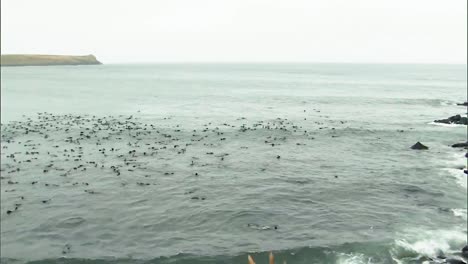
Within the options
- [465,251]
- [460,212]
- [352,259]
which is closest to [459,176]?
[460,212]

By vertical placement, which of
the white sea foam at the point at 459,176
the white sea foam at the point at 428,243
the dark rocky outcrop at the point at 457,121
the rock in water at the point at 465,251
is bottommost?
the white sea foam at the point at 428,243

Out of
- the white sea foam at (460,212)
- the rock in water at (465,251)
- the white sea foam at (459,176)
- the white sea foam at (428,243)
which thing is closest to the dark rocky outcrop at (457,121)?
the white sea foam at (459,176)

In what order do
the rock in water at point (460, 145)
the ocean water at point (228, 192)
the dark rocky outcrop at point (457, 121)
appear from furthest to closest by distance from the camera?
1. the dark rocky outcrop at point (457, 121)
2. the rock in water at point (460, 145)
3. the ocean water at point (228, 192)

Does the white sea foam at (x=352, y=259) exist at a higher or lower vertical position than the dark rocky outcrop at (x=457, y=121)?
lower

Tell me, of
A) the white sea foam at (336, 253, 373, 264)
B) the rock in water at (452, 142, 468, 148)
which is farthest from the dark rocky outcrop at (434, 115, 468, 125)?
the white sea foam at (336, 253, 373, 264)

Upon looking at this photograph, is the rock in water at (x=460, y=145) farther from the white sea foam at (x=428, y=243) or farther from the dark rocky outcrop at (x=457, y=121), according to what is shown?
the white sea foam at (x=428, y=243)

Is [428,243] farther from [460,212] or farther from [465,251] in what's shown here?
[460,212]

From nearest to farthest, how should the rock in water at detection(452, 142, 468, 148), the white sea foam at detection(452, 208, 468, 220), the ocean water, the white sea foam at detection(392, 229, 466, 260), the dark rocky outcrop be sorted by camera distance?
the white sea foam at detection(392, 229, 466, 260), the ocean water, the white sea foam at detection(452, 208, 468, 220), the rock in water at detection(452, 142, 468, 148), the dark rocky outcrop

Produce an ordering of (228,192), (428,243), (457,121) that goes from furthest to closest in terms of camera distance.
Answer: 1. (457,121)
2. (228,192)
3. (428,243)

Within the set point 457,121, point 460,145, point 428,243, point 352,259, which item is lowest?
point 352,259

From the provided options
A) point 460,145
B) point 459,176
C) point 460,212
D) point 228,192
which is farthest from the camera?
point 460,145

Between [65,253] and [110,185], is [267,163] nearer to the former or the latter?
[110,185]

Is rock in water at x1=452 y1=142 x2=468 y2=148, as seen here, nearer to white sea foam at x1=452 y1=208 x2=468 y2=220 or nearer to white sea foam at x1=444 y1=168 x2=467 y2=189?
white sea foam at x1=444 y1=168 x2=467 y2=189

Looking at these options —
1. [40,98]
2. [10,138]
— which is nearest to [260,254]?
[10,138]
